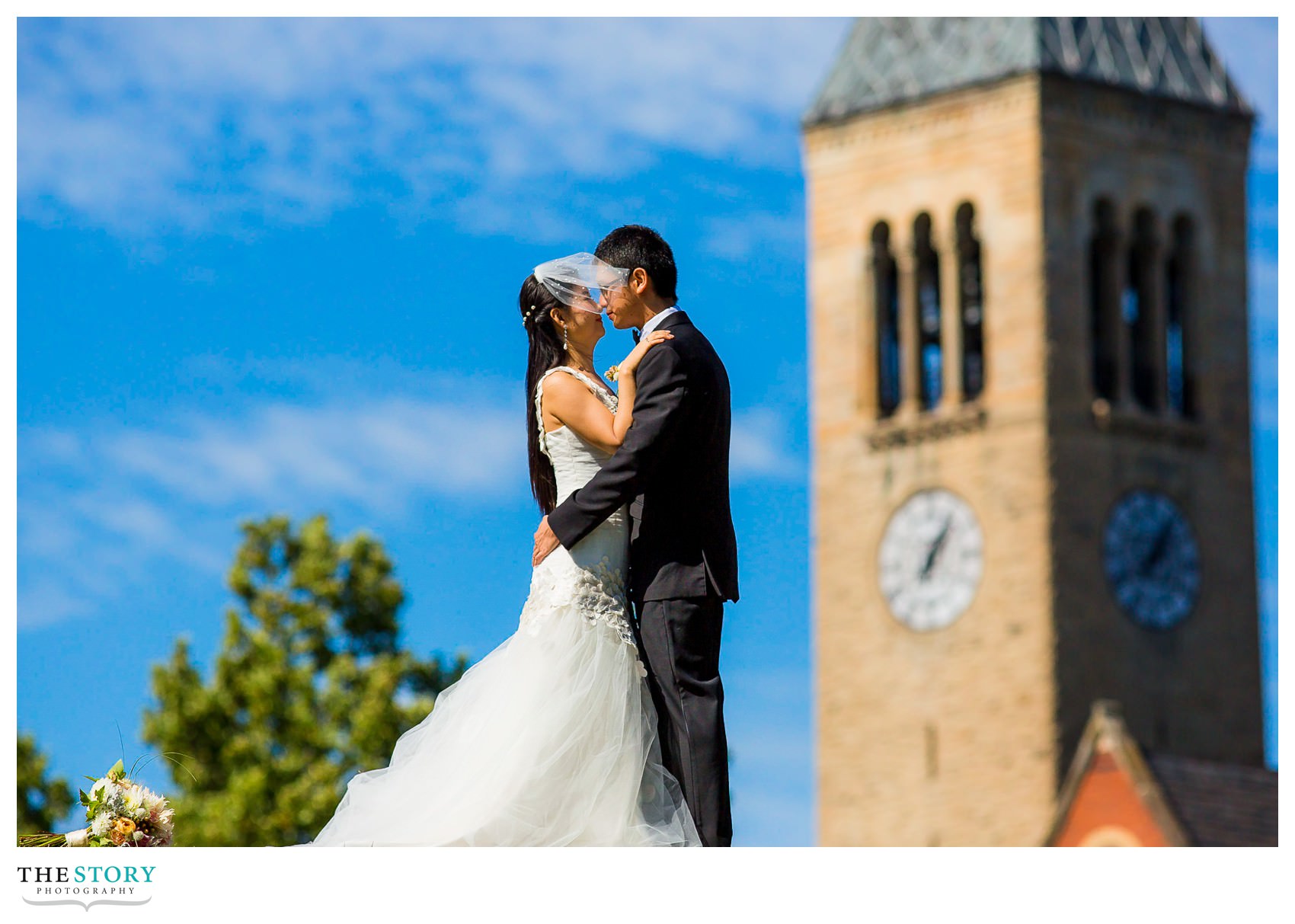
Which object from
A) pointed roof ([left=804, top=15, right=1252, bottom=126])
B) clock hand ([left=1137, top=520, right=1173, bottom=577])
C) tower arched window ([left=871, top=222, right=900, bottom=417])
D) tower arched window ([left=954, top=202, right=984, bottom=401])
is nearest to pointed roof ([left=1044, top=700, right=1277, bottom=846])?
clock hand ([left=1137, top=520, right=1173, bottom=577])

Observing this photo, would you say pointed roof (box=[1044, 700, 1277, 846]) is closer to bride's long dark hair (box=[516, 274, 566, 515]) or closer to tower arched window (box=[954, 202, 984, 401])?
tower arched window (box=[954, 202, 984, 401])

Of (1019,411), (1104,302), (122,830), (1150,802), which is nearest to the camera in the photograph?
(122,830)

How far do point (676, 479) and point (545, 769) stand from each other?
1139 mm

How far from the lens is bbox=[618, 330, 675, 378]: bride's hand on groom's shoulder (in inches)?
478

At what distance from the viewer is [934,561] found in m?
69.8

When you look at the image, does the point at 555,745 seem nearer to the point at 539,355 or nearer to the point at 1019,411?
the point at 539,355

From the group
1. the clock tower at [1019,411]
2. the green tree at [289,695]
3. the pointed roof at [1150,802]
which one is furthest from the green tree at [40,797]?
the clock tower at [1019,411]

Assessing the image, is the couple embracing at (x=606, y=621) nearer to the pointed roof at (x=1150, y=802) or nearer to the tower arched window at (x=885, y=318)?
the pointed roof at (x=1150, y=802)

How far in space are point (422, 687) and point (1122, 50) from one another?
32.7 metres

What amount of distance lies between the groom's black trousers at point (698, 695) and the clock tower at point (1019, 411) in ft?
182

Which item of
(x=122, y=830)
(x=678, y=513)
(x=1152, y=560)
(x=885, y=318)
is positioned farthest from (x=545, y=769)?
(x=885, y=318)

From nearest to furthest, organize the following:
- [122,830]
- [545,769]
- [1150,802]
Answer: [545,769]
[122,830]
[1150,802]

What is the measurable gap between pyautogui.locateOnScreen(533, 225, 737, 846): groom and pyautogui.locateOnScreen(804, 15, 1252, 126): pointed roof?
193 ft

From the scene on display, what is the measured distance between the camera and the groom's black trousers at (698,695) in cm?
1214
